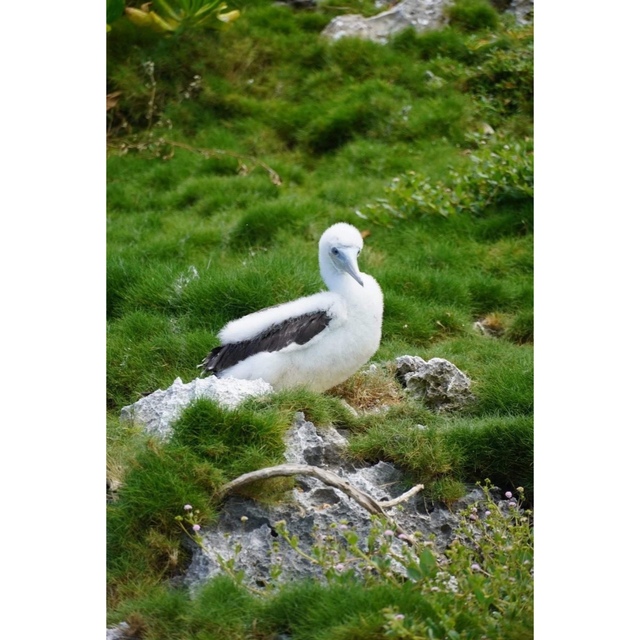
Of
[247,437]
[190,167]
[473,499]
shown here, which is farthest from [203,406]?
[190,167]

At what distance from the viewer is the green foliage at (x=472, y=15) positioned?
368 inches

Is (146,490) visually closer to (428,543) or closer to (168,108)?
(428,543)

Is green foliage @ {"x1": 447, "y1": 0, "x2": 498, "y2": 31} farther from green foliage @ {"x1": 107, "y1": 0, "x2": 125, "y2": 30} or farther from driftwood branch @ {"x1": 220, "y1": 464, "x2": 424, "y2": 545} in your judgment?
driftwood branch @ {"x1": 220, "y1": 464, "x2": 424, "y2": 545}

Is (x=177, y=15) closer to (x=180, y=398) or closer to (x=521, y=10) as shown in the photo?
(x=521, y=10)

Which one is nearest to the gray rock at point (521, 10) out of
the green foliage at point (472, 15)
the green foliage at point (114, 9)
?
the green foliage at point (472, 15)

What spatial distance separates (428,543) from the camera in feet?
13.1

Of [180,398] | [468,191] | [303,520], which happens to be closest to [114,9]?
[468,191]

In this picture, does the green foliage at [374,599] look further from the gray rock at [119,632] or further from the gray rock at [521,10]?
the gray rock at [521,10]

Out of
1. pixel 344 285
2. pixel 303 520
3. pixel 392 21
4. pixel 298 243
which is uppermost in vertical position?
pixel 344 285

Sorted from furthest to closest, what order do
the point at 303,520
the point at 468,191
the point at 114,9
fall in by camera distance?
1. the point at 114,9
2. the point at 468,191
3. the point at 303,520

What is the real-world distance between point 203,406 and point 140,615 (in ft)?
3.10

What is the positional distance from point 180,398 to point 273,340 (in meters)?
0.52

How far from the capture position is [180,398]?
179 inches

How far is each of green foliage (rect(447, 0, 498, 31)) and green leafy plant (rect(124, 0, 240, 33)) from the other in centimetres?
205
